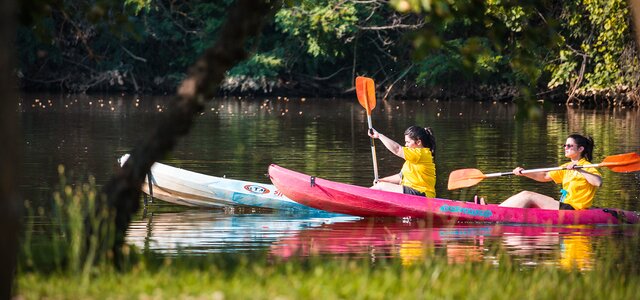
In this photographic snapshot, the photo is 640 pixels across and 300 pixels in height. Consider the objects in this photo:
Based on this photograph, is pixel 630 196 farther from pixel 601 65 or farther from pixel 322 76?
pixel 322 76

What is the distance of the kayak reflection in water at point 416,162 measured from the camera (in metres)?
13.5

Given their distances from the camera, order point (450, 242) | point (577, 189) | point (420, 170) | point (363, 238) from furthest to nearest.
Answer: point (420, 170) → point (577, 189) → point (363, 238) → point (450, 242)

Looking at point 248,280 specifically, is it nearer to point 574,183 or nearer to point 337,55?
point 574,183

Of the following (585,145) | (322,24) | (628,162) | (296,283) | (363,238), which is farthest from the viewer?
(322,24)

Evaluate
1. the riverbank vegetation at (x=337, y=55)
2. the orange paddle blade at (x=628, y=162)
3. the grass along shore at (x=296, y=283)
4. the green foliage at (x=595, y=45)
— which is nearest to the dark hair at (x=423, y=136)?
the orange paddle blade at (x=628, y=162)

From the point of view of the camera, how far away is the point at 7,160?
5.64m

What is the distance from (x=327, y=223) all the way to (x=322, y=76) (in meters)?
32.9

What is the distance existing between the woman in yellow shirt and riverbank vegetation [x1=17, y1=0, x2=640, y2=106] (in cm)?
2186

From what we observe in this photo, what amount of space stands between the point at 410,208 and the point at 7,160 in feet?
25.6

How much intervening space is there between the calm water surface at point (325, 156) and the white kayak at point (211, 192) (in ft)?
0.57

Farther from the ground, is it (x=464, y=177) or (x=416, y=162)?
(x=416, y=162)

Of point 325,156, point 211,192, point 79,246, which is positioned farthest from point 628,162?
point 325,156

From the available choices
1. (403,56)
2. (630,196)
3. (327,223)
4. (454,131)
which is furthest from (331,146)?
(403,56)

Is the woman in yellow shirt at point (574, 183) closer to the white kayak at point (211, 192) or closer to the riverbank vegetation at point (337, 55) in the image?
the white kayak at point (211, 192)
